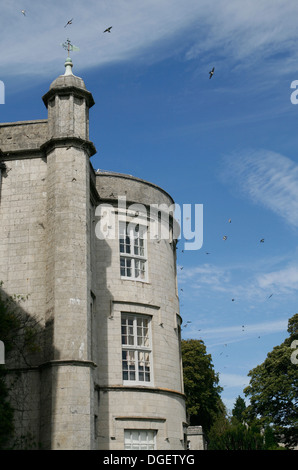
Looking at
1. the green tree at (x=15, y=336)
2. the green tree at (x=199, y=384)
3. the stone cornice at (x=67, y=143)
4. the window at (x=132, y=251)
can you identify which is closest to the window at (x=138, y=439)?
the green tree at (x=15, y=336)

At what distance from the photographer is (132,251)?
22125 mm

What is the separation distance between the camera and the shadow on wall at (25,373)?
1577 cm

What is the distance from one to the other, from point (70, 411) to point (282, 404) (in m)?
31.3

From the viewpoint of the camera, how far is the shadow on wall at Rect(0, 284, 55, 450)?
1577 cm

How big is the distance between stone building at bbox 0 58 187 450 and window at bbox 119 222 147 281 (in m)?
0.04

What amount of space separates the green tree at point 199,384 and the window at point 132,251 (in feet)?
95.7

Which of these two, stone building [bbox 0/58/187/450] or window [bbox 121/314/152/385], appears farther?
window [bbox 121/314/152/385]

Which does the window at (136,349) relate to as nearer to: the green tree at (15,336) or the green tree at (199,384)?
the green tree at (15,336)

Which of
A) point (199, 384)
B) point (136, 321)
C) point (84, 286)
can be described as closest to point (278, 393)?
point (199, 384)

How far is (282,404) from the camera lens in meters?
42.9

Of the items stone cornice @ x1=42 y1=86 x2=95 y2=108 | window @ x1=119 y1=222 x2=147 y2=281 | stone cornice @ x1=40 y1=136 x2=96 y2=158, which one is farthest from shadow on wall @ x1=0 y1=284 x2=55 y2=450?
stone cornice @ x1=42 y1=86 x2=95 y2=108

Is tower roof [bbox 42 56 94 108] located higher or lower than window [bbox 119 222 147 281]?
higher

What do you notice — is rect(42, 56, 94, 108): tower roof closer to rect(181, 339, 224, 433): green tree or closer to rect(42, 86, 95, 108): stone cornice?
rect(42, 86, 95, 108): stone cornice
